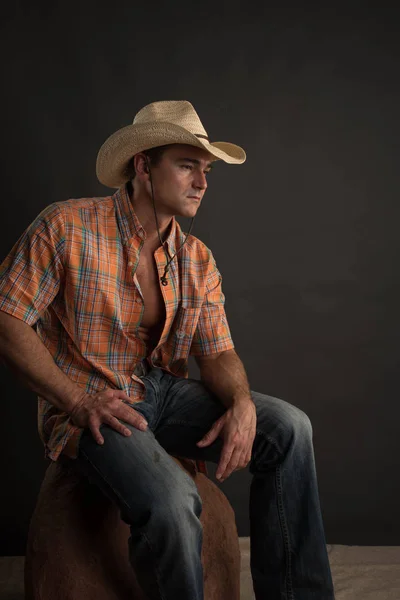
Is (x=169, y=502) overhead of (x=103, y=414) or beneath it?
beneath

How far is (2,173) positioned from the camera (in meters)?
3.16

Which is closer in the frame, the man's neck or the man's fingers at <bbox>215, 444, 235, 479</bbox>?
the man's fingers at <bbox>215, 444, 235, 479</bbox>

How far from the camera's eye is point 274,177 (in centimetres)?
336

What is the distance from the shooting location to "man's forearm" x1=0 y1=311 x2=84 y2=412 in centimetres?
224

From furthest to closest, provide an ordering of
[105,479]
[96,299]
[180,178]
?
[180,178], [96,299], [105,479]

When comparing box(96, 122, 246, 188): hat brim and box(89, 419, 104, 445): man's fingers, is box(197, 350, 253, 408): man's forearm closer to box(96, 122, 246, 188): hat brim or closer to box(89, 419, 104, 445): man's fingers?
box(89, 419, 104, 445): man's fingers

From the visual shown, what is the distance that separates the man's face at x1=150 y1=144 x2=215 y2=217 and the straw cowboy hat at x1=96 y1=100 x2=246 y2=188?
49mm

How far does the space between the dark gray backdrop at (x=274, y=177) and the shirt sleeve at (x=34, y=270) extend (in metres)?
0.93

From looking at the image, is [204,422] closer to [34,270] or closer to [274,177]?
[34,270]

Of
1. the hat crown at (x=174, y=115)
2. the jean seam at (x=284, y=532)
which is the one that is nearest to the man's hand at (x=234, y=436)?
the jean seam at (x=284, y=532)

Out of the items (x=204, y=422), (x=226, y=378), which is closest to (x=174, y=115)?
(x=226, y=378)

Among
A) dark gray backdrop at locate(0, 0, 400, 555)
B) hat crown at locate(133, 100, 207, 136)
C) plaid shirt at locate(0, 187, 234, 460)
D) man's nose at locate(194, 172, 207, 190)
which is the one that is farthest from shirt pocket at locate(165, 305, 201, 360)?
dark gray backdrop at locate(0, 0, 400, 555)

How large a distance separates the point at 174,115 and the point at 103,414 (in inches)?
46.5

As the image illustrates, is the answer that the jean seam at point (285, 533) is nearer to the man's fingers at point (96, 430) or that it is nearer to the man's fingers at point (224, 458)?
the man's fingers at point (224, 458)
